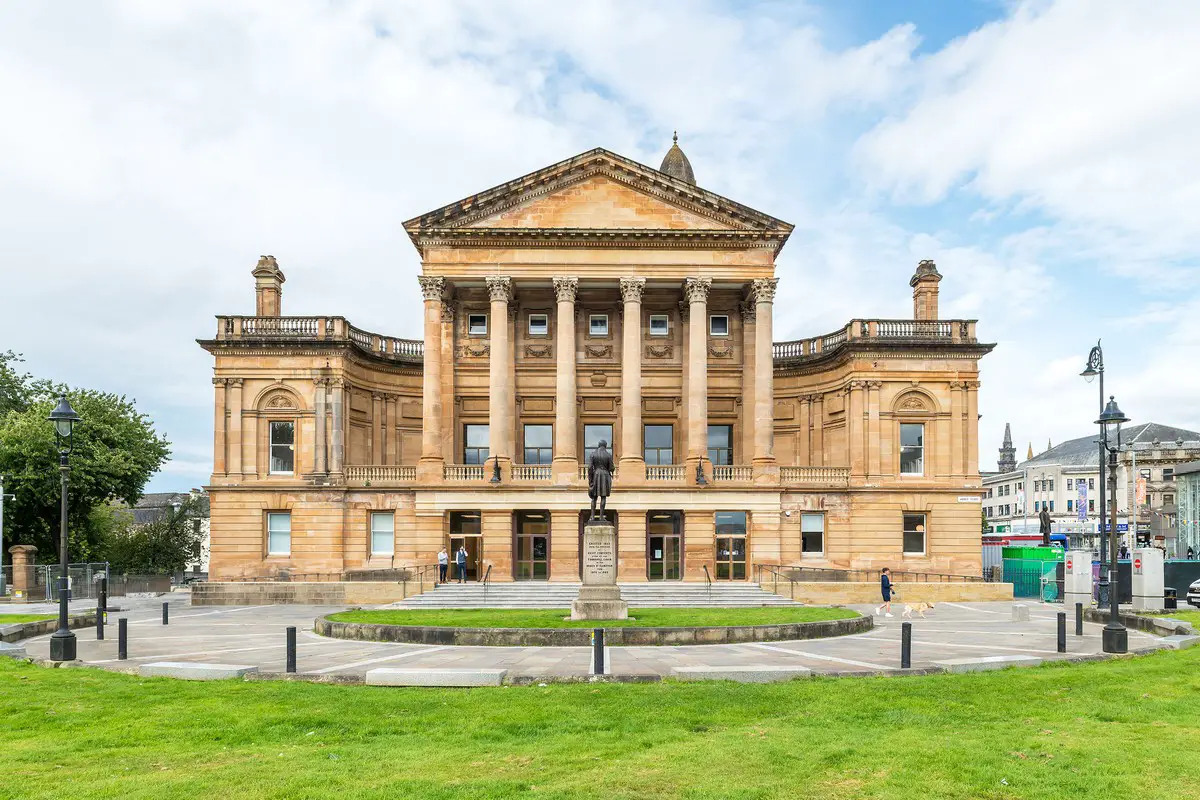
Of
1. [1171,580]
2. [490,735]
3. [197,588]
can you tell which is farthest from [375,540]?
[1171,580]

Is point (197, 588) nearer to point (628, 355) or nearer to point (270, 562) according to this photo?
point (270, 562)

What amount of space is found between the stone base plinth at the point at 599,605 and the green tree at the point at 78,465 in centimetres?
3717

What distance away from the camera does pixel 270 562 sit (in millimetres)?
45125

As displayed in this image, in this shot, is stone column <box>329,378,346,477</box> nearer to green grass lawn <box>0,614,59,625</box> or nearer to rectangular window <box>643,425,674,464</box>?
green grass lawn <box>0,614,59,625</box>

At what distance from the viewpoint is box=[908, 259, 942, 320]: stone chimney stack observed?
4856cm

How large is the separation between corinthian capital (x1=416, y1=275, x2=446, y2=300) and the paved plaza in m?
18.0

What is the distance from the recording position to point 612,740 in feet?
40.6

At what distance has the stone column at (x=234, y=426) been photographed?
150 ft

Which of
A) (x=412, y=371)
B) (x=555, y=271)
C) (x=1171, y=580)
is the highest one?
(x=555, y=271)

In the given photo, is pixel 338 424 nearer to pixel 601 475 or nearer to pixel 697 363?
pixel 697 363

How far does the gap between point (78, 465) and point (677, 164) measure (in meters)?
38.7

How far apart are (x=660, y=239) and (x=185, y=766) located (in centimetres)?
3579

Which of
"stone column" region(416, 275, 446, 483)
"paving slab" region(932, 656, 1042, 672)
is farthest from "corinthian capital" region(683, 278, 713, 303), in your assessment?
"paving slab" region(932, 656, 1042, 672)

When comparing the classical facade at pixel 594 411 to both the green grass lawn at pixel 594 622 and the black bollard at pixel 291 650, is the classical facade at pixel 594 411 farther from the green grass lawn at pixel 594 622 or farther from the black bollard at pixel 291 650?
the black bollard at pixel 291 650
